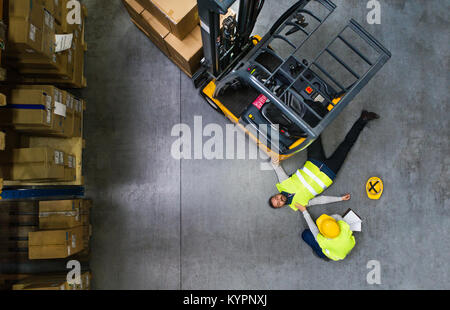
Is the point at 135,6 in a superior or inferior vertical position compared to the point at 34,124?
superior

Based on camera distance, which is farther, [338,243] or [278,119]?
[338,243]

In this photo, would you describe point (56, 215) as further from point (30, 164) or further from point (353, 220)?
point (353, 220)

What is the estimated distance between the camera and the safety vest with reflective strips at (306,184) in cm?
380

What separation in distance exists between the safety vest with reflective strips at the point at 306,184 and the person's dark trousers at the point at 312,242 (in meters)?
0.56

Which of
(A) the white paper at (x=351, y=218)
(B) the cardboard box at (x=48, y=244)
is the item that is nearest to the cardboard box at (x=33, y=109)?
(B) the cardboard box at (x=48, y=244)

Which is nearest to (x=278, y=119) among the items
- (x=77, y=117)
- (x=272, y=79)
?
(x=272, y=79)

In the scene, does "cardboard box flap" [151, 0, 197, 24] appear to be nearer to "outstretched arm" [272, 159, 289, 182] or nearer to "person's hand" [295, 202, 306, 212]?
"outstretched arm" [272, 159, 289, 182]

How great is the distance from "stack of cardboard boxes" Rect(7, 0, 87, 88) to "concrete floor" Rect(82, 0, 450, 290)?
35cm

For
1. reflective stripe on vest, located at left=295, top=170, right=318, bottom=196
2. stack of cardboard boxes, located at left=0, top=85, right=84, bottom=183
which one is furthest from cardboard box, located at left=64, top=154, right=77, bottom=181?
reflective stripe on vest, located at left=295, top=170, right=318, bottom=196

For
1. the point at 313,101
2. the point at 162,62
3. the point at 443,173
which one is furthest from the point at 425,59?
the point at 162,62

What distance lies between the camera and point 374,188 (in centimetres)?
432

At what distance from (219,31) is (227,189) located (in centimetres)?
218

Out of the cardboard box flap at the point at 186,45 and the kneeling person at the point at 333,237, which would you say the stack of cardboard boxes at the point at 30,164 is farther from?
the kneeling person at the point at 333,237
